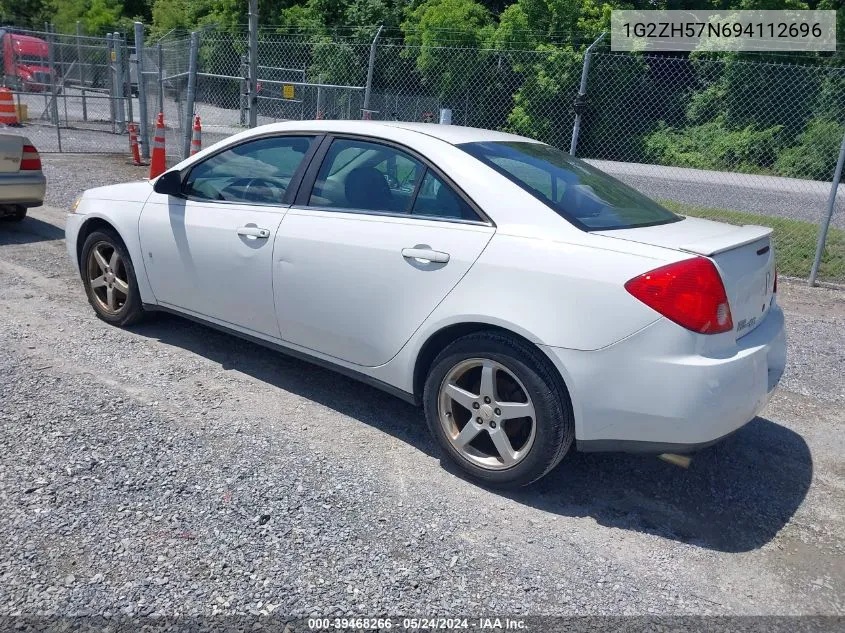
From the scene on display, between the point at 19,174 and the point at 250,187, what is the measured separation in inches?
184

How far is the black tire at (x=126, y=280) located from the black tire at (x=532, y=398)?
2.69 metres

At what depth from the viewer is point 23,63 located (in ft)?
87.0

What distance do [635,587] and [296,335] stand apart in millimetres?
2248

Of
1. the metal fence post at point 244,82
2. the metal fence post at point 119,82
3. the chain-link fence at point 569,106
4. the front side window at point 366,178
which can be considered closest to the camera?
the front side window at point 366,178

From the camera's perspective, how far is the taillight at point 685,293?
123 inches

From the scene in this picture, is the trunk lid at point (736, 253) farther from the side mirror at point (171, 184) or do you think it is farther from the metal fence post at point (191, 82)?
the metal fence post at point (191, 82)

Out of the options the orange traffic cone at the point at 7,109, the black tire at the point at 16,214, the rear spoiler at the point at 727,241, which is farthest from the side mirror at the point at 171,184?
the orange traffic cone at the point at 7,109

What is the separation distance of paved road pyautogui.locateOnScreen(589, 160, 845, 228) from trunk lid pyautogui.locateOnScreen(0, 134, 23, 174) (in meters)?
10.6

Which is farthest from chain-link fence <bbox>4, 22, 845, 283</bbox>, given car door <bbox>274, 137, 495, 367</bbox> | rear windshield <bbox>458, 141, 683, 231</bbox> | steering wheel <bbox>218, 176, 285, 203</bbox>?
rear windshield <bbox>458, 141, 683, 231</bbox>

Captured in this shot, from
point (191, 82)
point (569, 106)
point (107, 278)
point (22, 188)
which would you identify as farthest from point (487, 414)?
point (569, 106)

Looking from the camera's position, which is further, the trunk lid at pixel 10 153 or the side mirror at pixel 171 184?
the trunk lid at pixel 10 153

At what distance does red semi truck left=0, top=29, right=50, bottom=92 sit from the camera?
2069 centimetres

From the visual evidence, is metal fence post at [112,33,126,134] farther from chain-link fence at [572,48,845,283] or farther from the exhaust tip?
the exhaust tip

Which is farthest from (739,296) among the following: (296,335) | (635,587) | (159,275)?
(159,275)
